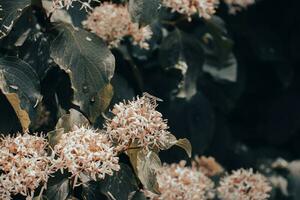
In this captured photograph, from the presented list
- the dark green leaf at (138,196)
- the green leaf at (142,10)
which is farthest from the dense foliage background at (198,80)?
the dark green leaf at (138,196)

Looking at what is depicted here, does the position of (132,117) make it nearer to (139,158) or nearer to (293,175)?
(139,158)

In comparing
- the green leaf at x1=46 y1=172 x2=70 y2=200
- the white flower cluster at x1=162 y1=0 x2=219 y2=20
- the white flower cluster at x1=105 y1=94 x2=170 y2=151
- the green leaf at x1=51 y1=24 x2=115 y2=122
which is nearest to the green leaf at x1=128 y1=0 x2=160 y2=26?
the green leaf at x1=51 y1=24 x2=115 y2=122

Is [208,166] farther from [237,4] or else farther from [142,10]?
[142,10]

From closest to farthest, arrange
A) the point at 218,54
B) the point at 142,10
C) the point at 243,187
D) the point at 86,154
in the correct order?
1. the point at 86,154
2. the point at 142,10
3. the point at 243,187
4. the point at 218,54

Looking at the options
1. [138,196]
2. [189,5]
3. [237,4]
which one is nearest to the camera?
[138,196]

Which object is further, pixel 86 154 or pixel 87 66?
pixel 87 66

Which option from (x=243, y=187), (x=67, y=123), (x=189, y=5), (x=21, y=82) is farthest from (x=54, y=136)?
(x=243, y=187)

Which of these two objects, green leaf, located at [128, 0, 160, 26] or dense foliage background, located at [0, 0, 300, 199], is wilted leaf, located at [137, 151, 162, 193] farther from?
green leaf, located at [128, 0, 160, 26]
